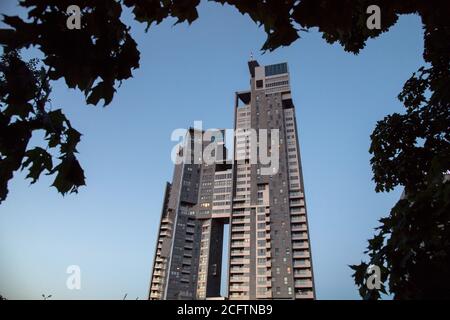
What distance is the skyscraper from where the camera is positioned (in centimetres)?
7806

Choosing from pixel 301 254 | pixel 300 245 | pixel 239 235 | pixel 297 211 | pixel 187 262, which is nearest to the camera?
pixel 301 254

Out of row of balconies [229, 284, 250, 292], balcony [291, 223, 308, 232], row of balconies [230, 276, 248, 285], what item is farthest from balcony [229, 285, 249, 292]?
balcony [291, 223, 308, 232]

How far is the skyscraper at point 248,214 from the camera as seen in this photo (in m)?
78.1

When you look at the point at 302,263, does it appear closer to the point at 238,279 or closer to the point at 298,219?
the point at 298,219

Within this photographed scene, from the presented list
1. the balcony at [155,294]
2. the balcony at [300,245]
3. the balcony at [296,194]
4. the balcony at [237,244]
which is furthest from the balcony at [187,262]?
the balcony at [296,194]

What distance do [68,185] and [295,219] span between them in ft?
279

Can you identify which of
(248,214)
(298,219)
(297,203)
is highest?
(297,203)

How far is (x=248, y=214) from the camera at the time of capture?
87.2 m

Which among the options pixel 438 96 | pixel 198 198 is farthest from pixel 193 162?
pixel 438 96

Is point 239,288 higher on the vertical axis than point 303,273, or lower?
lower

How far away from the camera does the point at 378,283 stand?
12.5 feet

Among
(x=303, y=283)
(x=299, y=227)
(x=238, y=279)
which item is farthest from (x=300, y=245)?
(x=238, y=279)
